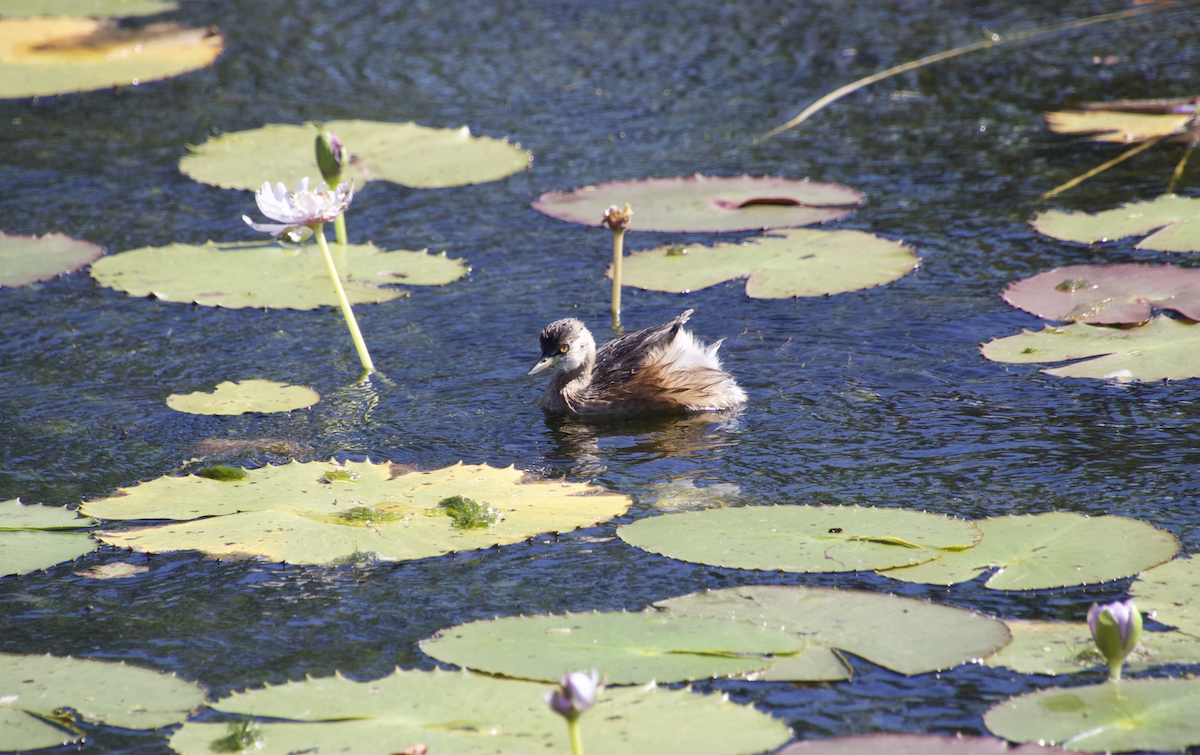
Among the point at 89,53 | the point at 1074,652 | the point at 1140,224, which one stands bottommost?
the point at 1074,652

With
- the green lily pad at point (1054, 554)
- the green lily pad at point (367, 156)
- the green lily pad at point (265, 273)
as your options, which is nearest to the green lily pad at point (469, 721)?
the green lily pad at point (1054, 554)

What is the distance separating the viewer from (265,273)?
5965 mm

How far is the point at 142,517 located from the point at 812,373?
278 cm

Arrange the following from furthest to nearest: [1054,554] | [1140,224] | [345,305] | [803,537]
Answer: [1140,224], [345,305], [803,537], [1054,554]

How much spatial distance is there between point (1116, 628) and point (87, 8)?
1094 centimetres

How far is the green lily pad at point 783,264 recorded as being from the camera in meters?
5.73

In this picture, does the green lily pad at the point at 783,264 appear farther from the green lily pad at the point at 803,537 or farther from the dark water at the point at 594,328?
the green lily pad at the point at 803,537

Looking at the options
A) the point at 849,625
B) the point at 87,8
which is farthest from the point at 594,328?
the point at 87,8

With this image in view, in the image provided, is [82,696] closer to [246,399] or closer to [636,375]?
[246,399]

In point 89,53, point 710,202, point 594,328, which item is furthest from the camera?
point 89,53

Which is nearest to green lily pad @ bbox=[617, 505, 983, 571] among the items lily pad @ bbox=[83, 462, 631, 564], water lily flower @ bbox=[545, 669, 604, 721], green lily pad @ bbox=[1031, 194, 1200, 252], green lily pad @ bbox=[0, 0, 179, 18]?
lily pad @ bbox=[83, 462, 631, 564]

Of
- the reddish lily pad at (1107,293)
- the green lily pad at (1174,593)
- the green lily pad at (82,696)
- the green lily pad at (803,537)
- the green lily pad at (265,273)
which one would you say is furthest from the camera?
the green lily pad at (265,273)

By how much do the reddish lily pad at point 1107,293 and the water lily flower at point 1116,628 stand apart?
9.08ft

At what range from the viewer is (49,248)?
6.34m
